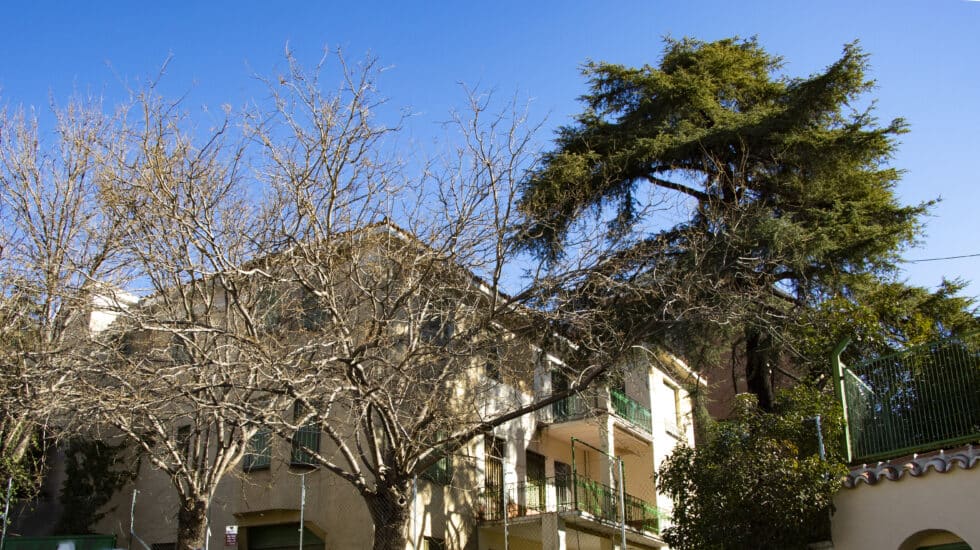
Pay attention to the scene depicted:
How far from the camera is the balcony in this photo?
2456cm

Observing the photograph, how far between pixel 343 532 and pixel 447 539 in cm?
246

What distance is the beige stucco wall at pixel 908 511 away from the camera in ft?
31.5

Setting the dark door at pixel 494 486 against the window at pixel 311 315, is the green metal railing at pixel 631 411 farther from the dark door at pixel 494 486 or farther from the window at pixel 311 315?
the window at pixel 311 315

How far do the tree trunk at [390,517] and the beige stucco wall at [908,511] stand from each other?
591 centimetres

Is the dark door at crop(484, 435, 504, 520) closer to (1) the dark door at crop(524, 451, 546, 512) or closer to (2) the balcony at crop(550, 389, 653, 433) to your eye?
(1) the dark door at crop(524, 451, 546, 512)

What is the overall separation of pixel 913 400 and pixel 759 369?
8.39m

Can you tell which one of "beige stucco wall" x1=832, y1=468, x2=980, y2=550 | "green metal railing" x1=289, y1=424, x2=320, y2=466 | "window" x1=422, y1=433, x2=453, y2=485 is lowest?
"beige stucco wall" x1=832, y1=468, x2=980, y2=550

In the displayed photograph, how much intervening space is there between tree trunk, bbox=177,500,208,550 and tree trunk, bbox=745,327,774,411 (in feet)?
37.1

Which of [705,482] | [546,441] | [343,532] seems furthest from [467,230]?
[546,441]

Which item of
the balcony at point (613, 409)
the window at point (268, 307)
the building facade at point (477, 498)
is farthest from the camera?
the balcony at point (613, 409)

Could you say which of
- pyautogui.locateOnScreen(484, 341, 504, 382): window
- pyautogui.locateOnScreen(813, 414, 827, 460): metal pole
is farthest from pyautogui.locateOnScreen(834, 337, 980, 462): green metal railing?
pyautogui.locateOnScreen(484, 341, 504, 382): window

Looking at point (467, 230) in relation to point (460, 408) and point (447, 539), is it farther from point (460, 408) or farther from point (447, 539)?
point (447, 539)

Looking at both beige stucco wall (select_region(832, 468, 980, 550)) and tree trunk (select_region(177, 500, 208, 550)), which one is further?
tree trunk (select_region(177, 500, 208, 550))

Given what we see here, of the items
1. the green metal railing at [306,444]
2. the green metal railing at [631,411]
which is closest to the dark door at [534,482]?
the green metal railing at [631,411]
